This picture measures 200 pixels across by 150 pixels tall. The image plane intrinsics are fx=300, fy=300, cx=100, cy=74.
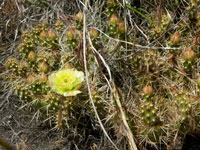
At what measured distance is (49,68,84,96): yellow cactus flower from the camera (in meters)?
1.55

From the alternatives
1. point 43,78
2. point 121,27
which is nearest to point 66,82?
point 43,78

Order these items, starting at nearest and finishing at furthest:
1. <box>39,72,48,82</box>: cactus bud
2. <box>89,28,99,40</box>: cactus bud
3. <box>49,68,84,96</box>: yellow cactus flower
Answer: <box>49,68,84,96</box>: yellow cactus flower → <box>39,72,48,82</box>: cactus bud → <box>89,28,99,40</box>: cactus bud

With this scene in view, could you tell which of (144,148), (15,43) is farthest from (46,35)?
(144,148)

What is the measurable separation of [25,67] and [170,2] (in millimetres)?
1164

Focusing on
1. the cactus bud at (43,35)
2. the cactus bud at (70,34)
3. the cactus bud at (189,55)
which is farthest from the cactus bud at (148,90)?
the cactus bud at (43,35)

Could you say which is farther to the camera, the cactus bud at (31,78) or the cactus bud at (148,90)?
the cactus bud at (31,78)

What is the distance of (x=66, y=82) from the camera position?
5.14 ft

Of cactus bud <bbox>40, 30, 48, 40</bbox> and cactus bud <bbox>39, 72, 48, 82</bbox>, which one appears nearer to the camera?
cactus bud <bbox>39, 72, 48, 82</bbox>

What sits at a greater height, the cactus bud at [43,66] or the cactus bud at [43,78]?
the cactus bud at [43,66]

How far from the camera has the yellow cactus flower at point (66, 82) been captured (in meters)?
1.55

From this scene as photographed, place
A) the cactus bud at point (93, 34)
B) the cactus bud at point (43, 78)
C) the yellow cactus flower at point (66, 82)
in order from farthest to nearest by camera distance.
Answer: the cactus bud at point (93, 34) < the cactus bud at point (43, 78) < the yellow cactus flower at point (66, 82)

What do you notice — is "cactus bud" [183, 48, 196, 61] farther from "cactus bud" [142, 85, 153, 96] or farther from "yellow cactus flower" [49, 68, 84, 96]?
"yellow cactus flower" [49, 68, 84, 96]

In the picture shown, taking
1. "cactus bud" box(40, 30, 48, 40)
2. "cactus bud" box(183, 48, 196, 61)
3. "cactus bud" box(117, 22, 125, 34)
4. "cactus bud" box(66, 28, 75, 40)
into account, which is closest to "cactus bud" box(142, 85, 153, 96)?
"cactus bud" box(183, 48, 196, 61)

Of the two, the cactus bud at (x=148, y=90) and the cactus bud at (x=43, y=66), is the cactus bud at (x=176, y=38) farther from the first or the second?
the cactus bud at (x=43, y=66)
